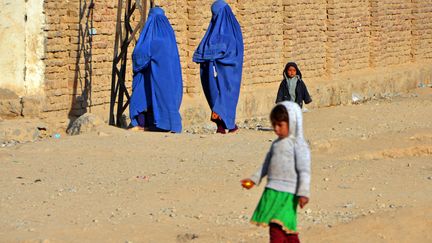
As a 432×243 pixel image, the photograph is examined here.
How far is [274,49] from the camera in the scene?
1686 centimetres

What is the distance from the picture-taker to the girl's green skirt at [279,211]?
20.5ft

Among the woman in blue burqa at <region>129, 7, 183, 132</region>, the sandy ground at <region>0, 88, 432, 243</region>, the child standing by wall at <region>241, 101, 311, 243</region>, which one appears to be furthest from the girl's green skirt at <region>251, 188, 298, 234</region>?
the woman in blue burqa at <region>129, 7, 183, 132</region>

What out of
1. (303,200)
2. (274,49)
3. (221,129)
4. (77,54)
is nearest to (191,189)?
(303,200)

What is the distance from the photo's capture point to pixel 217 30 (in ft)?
42.3

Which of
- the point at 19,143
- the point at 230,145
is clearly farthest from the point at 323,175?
the point at 19,143

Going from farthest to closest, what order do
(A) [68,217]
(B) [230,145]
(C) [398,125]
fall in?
(C) [398,125] < (B) [230,145] < (A) [68,217]

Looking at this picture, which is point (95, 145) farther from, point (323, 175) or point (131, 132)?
point (323, 175)

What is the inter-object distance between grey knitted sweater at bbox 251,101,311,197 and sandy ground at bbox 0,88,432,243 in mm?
1192

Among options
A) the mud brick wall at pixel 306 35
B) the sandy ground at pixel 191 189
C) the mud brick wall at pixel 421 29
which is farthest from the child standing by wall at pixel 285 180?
the mud brick wall at pixel 421 29

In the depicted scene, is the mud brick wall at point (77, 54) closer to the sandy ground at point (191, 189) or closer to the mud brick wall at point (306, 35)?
the sandy ground at point (191, 189)

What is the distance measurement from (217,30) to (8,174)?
391cm

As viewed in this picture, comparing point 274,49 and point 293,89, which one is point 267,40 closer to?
point 274,49

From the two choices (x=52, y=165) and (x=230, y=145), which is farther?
(x=230, y=145)

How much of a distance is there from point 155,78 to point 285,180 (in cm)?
640
